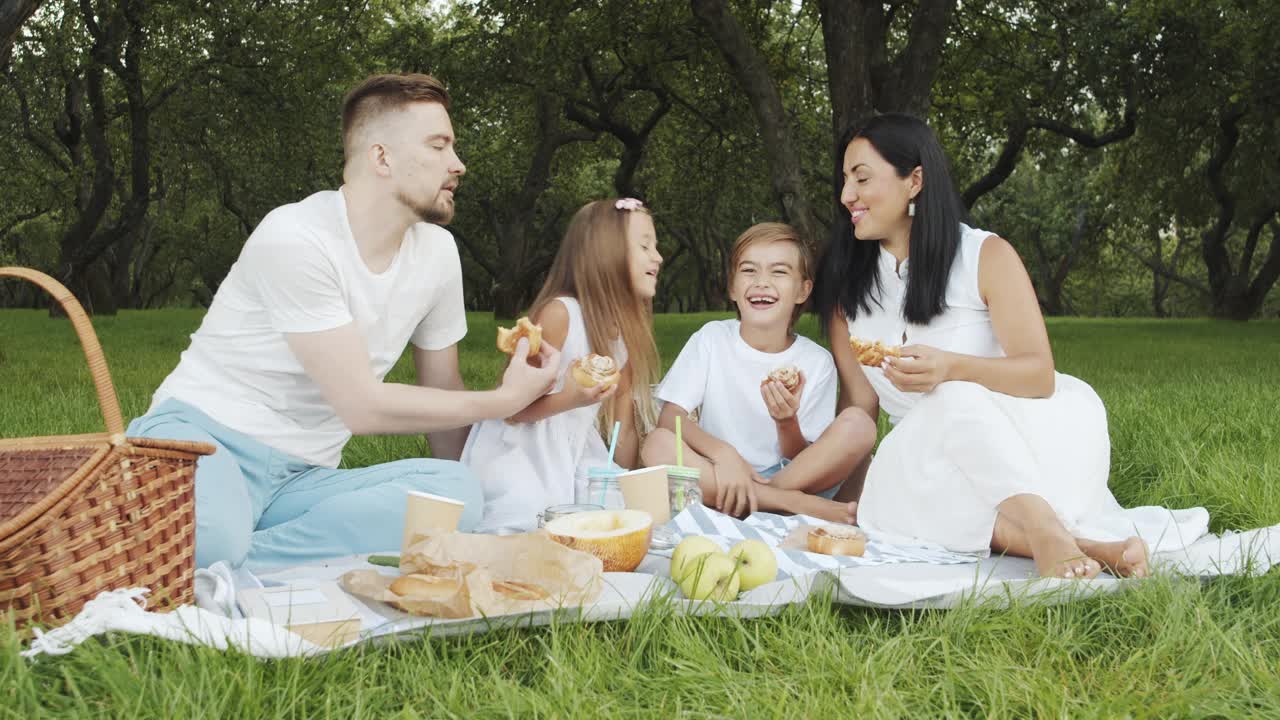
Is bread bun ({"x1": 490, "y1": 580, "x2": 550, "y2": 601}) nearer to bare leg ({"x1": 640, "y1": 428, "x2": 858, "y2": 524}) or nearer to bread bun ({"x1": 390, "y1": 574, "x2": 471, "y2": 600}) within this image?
bread bun ({"x1": 390, "y1": 574, "x2": 471, "y2": 600})

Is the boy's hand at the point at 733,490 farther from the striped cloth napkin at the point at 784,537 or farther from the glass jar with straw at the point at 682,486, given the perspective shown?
the glass jar with straw at the point at 682,486

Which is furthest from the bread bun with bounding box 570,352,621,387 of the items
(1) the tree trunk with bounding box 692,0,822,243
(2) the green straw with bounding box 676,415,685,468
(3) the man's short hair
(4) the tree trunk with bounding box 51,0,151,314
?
(4) the tree trunk with bounding box 51,0,151,314

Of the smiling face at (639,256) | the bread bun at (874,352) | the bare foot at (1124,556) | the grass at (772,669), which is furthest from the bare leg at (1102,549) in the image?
the smiling face at (639,256)

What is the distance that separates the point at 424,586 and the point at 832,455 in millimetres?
2036

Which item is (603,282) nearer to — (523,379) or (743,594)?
(523,379)

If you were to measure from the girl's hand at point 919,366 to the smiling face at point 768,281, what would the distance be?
105 cm

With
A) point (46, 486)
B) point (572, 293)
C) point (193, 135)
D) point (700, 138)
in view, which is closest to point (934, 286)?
point (572, 293)

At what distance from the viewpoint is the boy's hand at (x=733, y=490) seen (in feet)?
12.6

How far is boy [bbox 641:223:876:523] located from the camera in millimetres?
3938

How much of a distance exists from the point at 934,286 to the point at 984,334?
25 centimetres

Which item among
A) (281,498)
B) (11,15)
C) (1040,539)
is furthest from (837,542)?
(11,15)

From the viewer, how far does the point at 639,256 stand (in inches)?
155

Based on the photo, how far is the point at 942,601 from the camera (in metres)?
2.48

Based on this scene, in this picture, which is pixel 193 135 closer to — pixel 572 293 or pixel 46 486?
pixel 572 293
